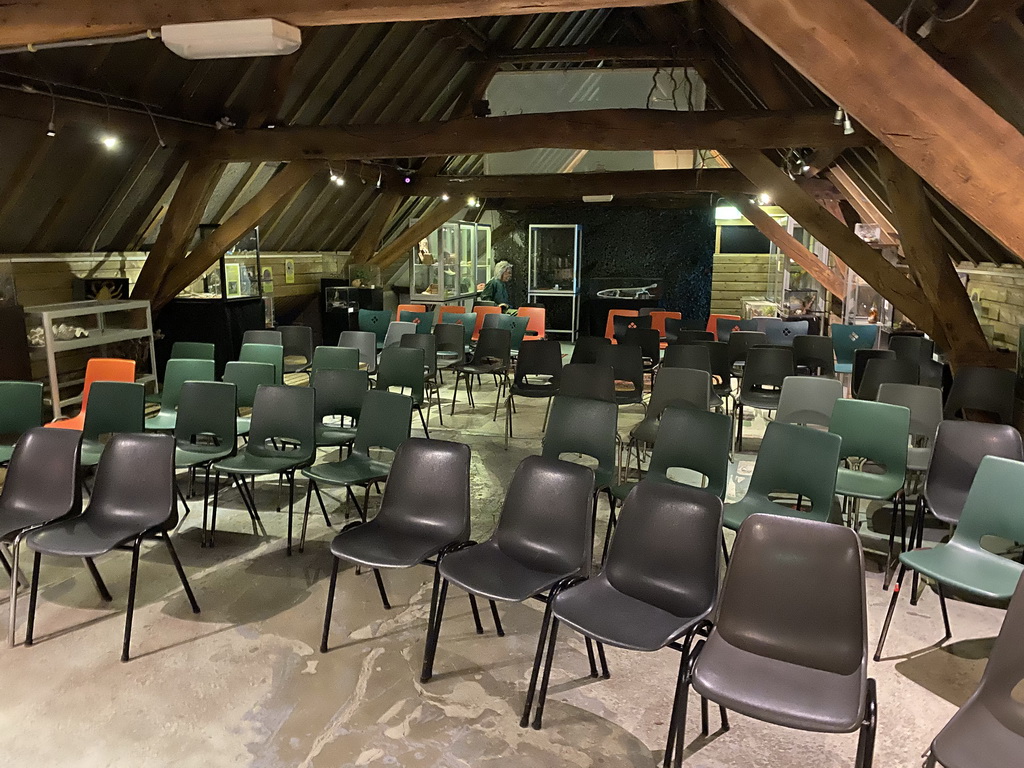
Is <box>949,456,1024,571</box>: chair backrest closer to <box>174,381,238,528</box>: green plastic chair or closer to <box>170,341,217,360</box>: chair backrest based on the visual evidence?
<box>174,381,238,528</box>: green plastic chair

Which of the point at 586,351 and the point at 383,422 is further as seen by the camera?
the point at 586,351

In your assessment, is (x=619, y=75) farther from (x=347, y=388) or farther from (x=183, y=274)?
(x=183, y=274)

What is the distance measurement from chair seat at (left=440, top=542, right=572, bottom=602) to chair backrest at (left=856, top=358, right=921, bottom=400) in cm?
382

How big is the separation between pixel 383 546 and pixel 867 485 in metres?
2.60

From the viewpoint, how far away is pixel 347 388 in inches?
201

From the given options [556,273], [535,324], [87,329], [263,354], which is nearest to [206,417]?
[263,354]

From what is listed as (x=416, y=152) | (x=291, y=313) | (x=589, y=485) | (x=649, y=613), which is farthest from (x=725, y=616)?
(x=291, y=313)

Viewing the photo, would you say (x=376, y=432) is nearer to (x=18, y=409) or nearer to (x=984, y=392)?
(x=18, y=409)

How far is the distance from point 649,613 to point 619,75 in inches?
222

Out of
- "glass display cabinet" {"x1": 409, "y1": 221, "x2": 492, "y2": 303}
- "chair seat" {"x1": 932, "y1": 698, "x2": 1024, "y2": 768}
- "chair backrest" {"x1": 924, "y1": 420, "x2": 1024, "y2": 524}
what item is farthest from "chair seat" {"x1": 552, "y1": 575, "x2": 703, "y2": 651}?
"glass display cabinet" {"x1": 409, "y1": 221, "x2": 492, "y2": 303}

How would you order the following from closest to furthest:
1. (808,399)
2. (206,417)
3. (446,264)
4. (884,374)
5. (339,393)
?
(206,417) → (808,399) → (339,393) → (884,374) → (446,264)

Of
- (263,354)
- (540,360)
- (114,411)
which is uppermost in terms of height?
(263,354)

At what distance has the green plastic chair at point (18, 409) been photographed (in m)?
4.71

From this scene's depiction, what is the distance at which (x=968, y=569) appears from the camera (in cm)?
305
